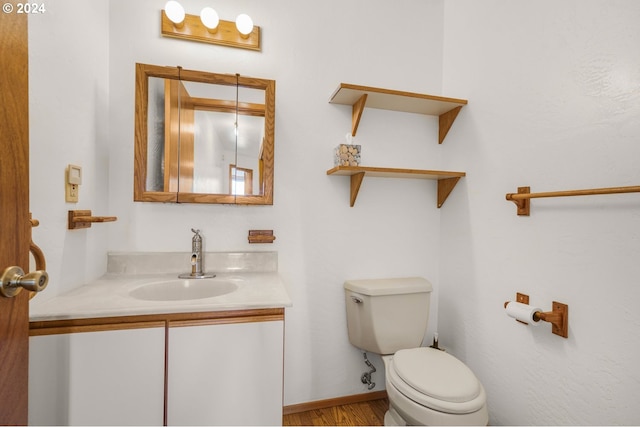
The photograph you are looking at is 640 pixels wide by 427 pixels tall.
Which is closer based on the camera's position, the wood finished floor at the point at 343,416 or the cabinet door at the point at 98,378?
the cabinet door at the point at 98,378

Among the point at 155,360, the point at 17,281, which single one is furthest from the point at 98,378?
the point at 17,281

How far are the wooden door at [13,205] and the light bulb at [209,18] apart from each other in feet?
3.19

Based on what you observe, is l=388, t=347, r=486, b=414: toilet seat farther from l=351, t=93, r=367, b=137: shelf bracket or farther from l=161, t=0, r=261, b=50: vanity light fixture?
l=161, t=0, r=261, b=50: vanity light fixture

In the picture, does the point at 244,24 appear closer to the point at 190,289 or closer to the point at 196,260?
the point at 196,260

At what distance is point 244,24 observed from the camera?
151 centimetres

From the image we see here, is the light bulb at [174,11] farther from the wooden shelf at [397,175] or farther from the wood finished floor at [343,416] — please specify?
the wood finished floor at [343,416]

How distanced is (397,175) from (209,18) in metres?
1.30

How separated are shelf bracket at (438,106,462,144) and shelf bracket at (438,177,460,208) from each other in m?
0.27

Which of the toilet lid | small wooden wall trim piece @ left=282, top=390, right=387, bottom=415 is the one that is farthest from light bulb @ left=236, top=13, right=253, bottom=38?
small wooden wall trim piece @ left=282, top=390, right=387, bottom=415

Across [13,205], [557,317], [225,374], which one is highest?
[13,205]

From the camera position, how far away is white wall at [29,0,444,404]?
1418mm

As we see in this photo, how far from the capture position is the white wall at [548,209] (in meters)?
0.98

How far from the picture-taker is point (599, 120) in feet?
3.43

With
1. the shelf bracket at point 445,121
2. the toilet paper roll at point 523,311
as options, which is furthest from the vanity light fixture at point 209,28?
the toilet paper roll at point 523,311
